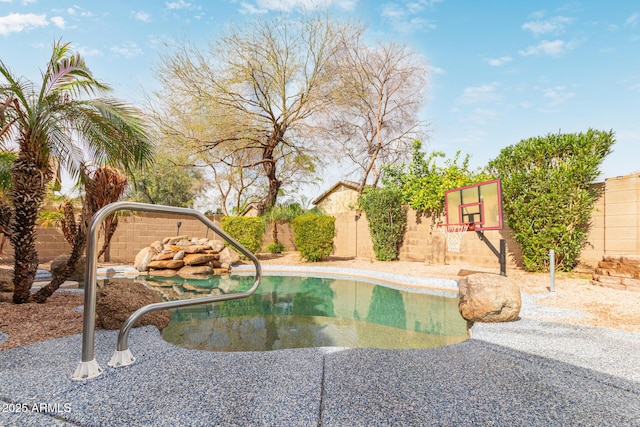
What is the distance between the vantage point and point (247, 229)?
41.6 ft

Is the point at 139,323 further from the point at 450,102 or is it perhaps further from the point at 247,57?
the point at 450,102

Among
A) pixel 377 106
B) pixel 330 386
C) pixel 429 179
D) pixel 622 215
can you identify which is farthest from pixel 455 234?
pixel 377 106

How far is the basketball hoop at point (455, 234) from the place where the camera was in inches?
363

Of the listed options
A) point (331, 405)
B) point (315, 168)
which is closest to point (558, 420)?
point (331, 405)

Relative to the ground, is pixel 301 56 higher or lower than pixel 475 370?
higher

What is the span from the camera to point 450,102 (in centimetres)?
1416

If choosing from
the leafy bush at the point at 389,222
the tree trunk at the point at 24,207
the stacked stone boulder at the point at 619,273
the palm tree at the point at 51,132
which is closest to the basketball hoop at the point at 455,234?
the leafy bush at the point at 389,222

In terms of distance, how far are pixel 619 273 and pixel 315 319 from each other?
5894 millimetres

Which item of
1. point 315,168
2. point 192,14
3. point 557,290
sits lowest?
point 557,290

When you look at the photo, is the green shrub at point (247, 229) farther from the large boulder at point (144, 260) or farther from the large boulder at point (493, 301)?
the large boulder at point (493, 301)

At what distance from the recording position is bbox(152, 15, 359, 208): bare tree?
1354 centimetres

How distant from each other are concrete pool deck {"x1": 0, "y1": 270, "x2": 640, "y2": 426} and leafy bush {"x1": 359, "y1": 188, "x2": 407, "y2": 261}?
849 centimetres

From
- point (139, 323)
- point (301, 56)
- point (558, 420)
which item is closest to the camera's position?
point (558, 420)

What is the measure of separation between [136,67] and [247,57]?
5.31 meters
